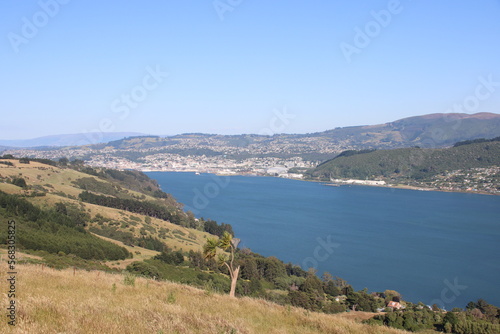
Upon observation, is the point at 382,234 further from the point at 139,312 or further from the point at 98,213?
the point at 139,312

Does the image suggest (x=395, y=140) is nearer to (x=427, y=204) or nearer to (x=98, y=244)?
(x=427, y=204)

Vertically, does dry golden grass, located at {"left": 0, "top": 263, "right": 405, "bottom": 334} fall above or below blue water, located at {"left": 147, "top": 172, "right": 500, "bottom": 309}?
above

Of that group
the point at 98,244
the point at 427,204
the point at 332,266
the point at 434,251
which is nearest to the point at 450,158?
the point at 427,204

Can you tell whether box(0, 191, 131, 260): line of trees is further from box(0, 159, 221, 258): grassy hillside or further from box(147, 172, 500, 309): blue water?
box(147, 172, 500, 309): blue water

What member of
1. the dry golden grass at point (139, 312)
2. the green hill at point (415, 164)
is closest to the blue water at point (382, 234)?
the green hill at point (415, 164)

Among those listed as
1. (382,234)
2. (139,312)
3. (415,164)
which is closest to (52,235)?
(139,312)

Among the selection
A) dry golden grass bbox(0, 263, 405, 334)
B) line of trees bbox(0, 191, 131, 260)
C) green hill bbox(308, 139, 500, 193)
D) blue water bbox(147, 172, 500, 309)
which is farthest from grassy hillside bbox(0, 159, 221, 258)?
green hill bbox(308, 139, 500, 193)

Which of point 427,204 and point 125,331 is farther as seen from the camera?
point 427,204
